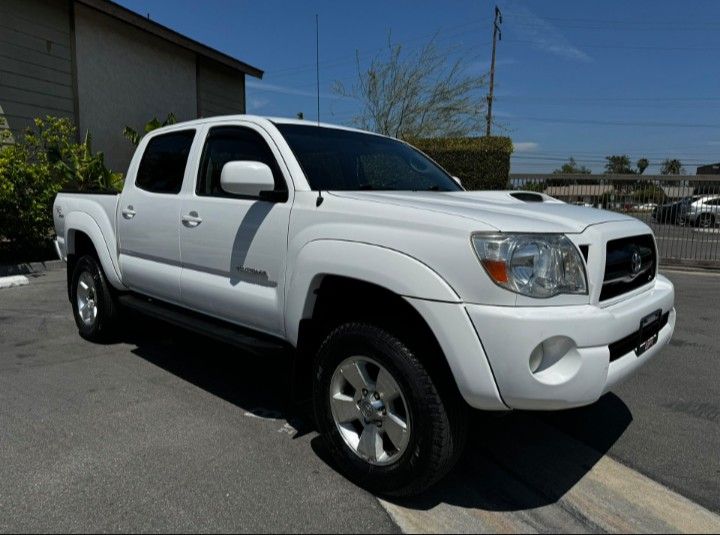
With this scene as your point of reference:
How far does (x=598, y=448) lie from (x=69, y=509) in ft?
9.14

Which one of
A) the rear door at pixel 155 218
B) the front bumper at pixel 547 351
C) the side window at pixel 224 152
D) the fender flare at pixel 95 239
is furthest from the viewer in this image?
the fender flare at pixel 95 239

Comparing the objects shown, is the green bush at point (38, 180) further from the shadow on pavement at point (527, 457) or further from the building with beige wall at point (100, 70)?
the shadow on pavement at point (527, 457)

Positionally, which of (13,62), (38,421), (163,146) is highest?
(13,62)

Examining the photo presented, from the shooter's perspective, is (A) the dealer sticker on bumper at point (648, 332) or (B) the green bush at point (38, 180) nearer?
(A) the dealer sticker on bumper at point (648, 332)

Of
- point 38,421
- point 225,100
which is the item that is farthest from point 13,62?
point 38,421

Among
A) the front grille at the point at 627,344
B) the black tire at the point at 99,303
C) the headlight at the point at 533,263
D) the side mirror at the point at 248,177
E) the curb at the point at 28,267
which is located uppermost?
the side mirror at the point at 248,177

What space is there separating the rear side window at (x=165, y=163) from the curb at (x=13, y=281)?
482 cm

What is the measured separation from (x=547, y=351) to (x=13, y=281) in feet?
27.3

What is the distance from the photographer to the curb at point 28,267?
911 cm

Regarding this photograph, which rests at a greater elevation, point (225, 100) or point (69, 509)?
point (225, 100)

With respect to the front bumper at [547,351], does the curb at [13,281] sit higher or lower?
lower

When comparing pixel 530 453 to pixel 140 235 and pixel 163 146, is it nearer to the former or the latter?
pixel 140 235

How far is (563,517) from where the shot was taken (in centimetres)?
262

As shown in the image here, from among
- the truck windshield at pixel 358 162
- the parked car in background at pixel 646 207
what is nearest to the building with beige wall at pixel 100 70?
the truck windshield at pixel 358 162
